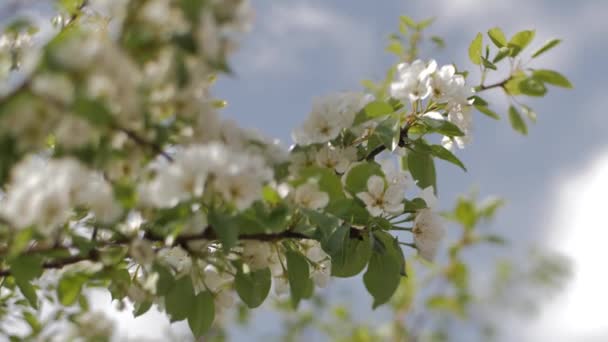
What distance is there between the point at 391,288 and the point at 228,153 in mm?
556

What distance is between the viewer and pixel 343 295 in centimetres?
520

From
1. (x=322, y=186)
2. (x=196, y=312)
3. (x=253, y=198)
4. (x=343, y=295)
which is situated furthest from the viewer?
(x=343, y=295)

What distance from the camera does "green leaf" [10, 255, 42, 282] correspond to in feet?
3.71

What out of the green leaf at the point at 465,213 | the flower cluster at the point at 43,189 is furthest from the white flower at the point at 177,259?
the green leaf at the point at 465,213

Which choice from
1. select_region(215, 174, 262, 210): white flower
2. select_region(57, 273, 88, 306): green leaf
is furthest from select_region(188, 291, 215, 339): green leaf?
select_region(215, 174, 262, 210): white flower

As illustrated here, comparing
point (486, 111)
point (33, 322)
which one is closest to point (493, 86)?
point (486, 111)

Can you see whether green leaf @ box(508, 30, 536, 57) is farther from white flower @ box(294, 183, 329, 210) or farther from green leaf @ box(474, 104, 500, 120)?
white flower @ box(294, 183, 329, 210)

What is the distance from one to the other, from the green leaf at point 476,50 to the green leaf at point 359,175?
43 cm

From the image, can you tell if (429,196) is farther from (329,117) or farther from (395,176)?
(329,117)

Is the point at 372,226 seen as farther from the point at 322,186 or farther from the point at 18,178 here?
the point at 18,178

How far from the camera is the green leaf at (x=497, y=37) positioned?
4.96 ft

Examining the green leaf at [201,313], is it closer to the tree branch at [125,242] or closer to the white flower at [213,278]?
the white flower at [213,278]

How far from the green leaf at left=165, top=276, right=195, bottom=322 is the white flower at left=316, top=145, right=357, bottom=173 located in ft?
0.99

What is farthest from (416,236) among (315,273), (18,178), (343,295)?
(343,295)
